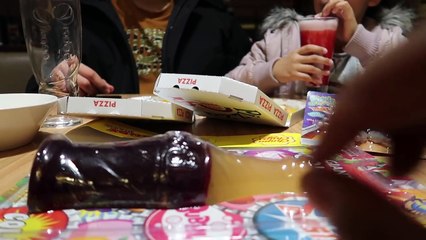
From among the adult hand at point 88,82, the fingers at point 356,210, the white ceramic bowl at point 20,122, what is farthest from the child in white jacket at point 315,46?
the fingers at point 356,210

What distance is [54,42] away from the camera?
97cm

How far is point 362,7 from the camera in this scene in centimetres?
150

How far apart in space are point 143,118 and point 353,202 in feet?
1.49

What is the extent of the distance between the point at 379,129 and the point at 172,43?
141 cm

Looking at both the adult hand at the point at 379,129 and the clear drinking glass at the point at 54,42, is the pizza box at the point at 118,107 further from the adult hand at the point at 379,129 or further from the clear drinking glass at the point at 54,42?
the adult hand at the point at 379,129

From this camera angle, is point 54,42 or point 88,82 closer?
point 54,42

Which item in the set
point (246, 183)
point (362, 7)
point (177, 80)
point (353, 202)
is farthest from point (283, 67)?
point (353, 202)

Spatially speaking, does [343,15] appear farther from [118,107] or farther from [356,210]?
[356,210]

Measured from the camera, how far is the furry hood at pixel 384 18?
4.91 ft

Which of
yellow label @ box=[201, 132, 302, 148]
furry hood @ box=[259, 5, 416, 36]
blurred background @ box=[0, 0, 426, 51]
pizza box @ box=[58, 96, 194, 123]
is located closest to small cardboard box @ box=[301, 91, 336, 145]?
yellow label @ box=[201, 132, 302, 148]

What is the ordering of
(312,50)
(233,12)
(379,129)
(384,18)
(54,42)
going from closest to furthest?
(379,129) < (54,42) < (312,50) < (384,18) < (233,12)

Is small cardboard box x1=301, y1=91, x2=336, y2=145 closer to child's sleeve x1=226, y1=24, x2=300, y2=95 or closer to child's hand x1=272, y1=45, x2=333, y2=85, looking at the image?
child's hand x1=272, y1=45, x2=333, y2=85

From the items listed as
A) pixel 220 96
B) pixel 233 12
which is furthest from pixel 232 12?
pixel 220 96

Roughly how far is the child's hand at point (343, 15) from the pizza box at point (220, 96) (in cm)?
57
